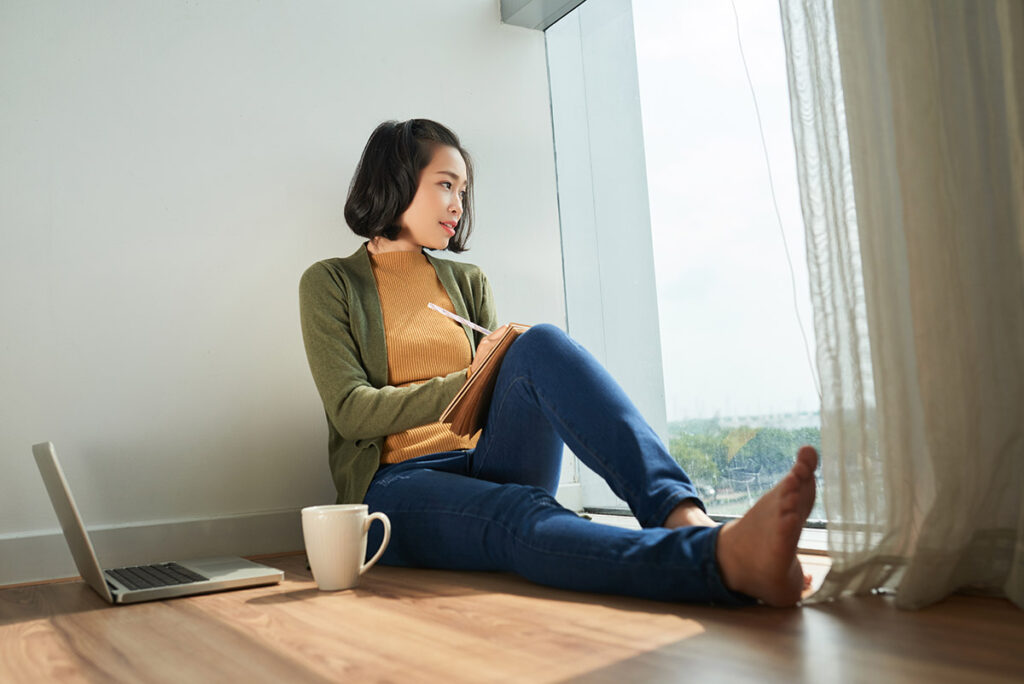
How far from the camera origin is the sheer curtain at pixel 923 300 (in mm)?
984

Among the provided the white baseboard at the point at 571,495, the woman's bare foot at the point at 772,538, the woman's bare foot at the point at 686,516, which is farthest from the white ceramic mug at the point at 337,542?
the white baseboard at the point at 571,495

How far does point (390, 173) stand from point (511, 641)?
1193mm

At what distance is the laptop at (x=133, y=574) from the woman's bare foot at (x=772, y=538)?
87 cm

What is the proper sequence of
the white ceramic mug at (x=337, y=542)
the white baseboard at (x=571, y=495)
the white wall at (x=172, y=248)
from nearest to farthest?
the white ceramic mug at (x=337, y=542)
the white wall at (x=172, y=248)
the white baseboard at (x=571, y=495)

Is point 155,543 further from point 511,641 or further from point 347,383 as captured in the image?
point 511,641

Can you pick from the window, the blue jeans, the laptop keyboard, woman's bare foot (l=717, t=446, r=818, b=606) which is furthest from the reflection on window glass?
the laptop keyboard

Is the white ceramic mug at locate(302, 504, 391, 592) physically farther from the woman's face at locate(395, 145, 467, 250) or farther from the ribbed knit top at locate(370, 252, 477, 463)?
the woman's face at locate(395, 145, 467, 250)

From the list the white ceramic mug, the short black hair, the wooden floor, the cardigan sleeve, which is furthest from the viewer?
the short black hair

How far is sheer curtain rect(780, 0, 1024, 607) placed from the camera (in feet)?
3.23

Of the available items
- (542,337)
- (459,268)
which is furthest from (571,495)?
(542,337)

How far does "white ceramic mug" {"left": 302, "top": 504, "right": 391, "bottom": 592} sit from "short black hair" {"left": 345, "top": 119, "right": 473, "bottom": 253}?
78cm

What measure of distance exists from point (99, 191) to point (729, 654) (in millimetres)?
1636

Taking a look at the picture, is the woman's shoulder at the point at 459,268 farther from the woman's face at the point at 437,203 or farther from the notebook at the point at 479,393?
the notebook at the point at 479,393

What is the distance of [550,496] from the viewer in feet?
4.26
